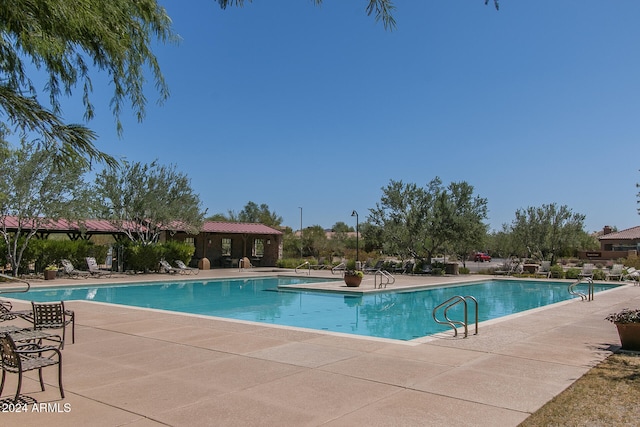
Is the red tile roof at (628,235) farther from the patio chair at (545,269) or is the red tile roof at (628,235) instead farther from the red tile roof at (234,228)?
the red tile roof at (234,228)

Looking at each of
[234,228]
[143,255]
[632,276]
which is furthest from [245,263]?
[632,276]

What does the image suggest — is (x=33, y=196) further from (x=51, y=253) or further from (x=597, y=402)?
(x=597, y=402)

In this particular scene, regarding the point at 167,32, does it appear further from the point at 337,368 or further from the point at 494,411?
the point at 494,411

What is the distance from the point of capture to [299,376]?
5.64m

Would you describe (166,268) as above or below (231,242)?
below

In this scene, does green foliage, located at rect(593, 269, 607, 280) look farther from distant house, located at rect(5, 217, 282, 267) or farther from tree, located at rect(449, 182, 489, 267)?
distant house, located at rect(5, 217, 282, 267)

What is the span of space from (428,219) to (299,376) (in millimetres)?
22623

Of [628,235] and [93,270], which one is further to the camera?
[628,235]

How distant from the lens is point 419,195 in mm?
27969

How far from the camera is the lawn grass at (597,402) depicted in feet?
13.7

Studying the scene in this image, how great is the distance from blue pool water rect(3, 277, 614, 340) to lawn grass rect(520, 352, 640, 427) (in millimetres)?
5289

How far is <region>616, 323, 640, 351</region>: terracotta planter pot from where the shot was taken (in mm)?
7145

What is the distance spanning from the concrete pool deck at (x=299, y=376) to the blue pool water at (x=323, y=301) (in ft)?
11.3

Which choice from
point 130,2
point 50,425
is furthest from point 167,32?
point 50,425
